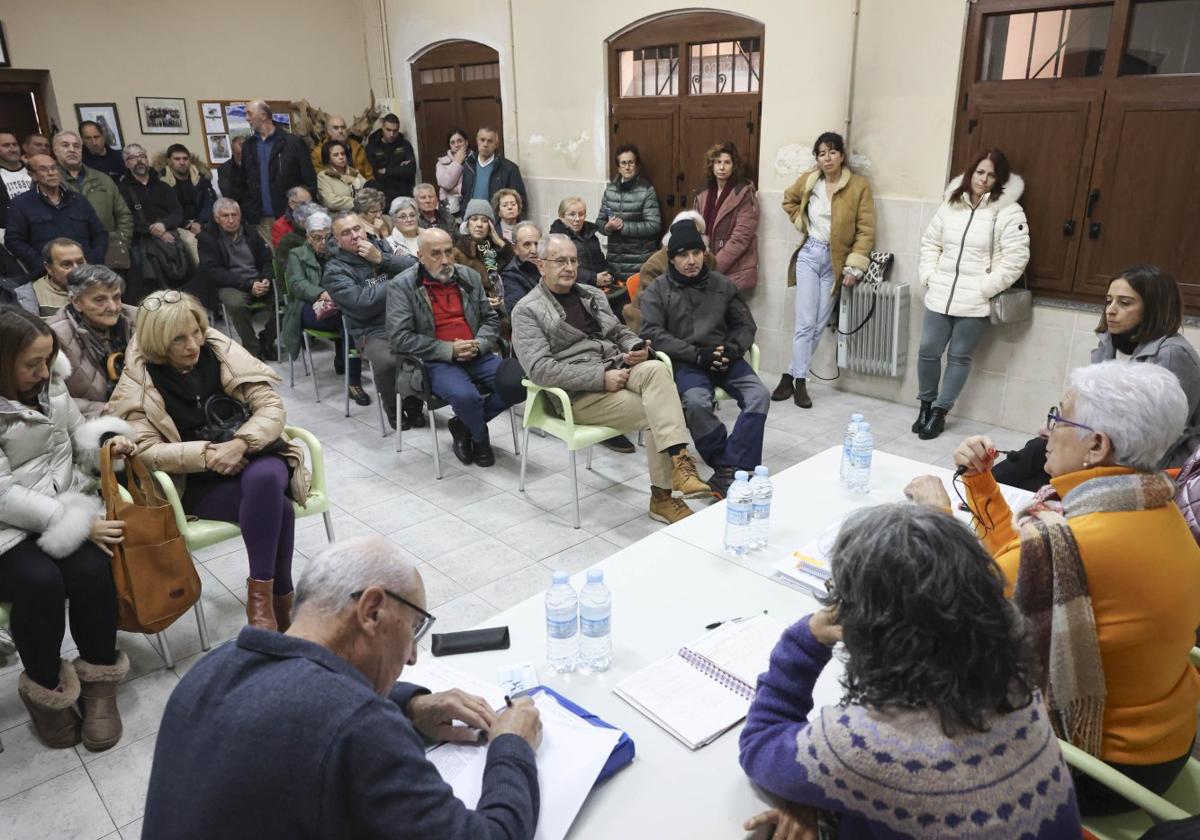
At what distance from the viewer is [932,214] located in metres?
4.86

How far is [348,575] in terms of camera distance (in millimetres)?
1240

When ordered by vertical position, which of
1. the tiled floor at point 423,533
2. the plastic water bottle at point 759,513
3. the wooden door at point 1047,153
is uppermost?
the wooden door at point 1047,153

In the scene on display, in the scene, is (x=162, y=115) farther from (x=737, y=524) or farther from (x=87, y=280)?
(x=737, y=524)

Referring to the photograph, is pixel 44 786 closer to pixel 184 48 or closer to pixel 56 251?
pixel 56 251

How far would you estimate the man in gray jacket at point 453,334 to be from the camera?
13.9 ft

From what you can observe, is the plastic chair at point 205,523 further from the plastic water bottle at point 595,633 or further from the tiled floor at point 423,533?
the plastic water bottle at point 595,633

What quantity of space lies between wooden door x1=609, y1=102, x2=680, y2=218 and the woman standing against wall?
1.15 m

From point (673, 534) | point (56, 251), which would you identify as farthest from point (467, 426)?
point (673, 534)

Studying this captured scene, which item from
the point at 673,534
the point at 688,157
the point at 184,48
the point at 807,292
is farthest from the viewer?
the point at 184,48

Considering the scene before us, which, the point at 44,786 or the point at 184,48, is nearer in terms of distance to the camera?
the point at 44,786

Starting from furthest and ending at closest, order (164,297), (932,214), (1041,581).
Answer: (932,214) < (164,297) < (1041,581)

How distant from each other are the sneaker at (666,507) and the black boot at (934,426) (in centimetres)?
179

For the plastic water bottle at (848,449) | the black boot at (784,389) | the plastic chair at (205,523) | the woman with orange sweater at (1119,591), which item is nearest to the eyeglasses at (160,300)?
the plastic chair at (205,523)

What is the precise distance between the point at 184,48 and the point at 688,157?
514 cm
